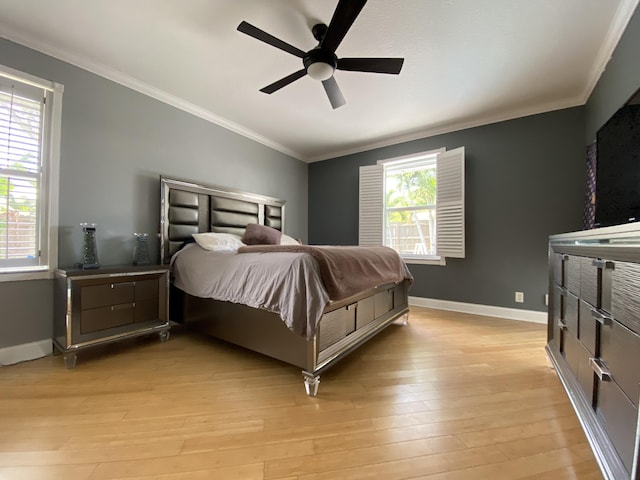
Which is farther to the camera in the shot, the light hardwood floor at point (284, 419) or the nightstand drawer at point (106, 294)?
the nightstand drawer at point (106, 294)

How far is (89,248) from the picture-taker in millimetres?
2107

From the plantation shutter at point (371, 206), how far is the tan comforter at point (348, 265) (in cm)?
160

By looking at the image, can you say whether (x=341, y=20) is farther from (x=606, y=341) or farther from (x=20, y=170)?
(x=20, y=170)

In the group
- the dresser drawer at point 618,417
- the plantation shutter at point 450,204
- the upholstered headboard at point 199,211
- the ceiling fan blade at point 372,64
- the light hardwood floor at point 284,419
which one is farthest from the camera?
the plantation shutter at point 450,204

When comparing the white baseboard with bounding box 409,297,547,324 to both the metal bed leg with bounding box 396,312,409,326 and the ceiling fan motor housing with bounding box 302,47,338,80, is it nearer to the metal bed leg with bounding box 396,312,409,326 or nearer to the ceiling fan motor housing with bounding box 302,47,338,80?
the metal bed leg with bounding box 396,312,409,326

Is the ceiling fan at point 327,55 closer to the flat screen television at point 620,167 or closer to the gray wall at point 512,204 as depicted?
the flat screen television at point 620,167

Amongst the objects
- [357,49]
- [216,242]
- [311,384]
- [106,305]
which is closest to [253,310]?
[311,384]

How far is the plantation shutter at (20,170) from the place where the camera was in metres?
1.92

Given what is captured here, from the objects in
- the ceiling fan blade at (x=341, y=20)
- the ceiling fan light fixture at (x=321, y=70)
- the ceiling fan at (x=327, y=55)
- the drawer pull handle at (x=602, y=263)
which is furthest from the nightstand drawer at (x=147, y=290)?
the drawer pull handle at (x=602, y=263)

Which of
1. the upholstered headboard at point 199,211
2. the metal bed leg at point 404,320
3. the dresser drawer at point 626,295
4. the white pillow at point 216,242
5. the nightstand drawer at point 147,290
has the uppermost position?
the upholstered headboard at point 199,211

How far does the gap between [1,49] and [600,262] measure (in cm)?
417

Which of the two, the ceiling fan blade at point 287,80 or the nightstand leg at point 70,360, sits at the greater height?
the ceiling fan blade at point 287,80

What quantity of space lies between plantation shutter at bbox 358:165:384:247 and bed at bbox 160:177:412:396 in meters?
1.35

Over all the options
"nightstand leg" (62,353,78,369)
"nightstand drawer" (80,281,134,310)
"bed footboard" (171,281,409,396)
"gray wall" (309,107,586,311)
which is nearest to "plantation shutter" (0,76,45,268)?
"nightstand drawer" (80,281,134,310)
